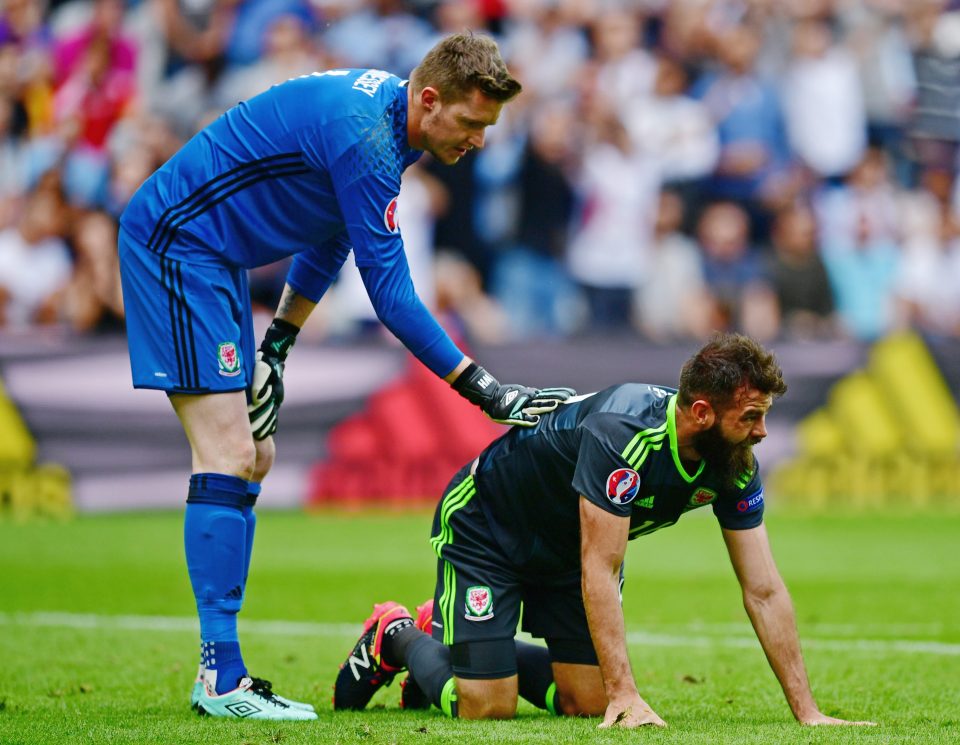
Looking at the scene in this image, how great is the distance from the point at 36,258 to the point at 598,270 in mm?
5863

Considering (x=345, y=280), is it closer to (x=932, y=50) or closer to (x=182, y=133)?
(x=182, y=133)

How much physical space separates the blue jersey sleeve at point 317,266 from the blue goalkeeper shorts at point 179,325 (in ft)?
2.00

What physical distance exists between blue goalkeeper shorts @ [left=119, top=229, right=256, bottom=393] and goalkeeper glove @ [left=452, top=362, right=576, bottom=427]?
90cm

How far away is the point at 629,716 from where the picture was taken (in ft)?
16.8

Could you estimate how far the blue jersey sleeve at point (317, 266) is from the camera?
646 cm

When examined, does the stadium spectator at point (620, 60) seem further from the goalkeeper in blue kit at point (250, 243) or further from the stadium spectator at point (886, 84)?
the goalkeeper in blue kit at point (250, 243)

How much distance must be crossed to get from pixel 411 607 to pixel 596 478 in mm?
3897

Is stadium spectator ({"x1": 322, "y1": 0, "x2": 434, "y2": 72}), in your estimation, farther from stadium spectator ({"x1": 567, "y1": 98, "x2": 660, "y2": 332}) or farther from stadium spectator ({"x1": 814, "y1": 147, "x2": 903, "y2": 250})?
stadium spectator ({"x1": 814, "y1": 147, "x2": 903, "y2": 250})

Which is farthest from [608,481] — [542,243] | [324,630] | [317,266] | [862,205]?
[862,205]

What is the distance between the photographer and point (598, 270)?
1619cm

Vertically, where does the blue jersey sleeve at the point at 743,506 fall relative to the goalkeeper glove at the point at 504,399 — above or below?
below

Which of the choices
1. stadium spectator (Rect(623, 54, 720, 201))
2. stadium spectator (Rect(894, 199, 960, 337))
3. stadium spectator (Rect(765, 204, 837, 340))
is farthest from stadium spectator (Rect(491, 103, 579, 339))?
stadium spectator (Rect(894, 199, 960, 337))

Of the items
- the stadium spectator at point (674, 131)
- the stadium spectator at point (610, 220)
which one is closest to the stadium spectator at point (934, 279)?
the stadium spectator at point (674, 131)

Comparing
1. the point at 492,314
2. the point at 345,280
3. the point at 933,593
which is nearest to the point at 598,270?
the point at 492,314
